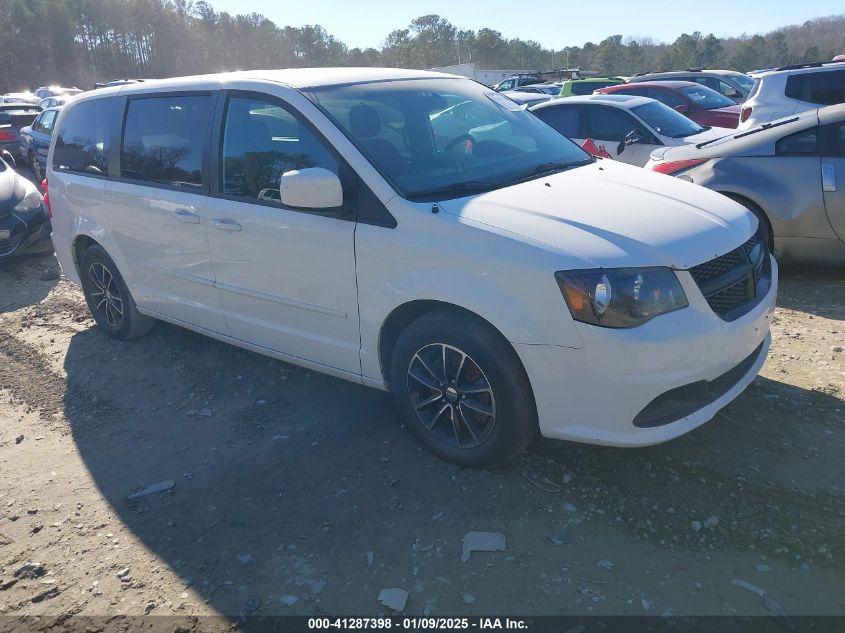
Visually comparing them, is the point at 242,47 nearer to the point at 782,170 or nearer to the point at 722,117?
the point at 722,117

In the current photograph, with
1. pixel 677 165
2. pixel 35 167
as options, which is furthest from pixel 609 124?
pixel 35 167

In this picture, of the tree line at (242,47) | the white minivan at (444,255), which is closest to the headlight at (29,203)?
the white minivan at (444,255)

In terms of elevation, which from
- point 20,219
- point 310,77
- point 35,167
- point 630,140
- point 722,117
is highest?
point 310,77

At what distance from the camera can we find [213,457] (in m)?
3.88

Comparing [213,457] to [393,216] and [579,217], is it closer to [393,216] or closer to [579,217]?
[393,216]

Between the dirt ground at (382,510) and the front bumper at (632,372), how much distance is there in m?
0.37

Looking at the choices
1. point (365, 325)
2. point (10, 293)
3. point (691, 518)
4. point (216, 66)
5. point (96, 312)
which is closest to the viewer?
point (691, 518)

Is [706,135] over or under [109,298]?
over

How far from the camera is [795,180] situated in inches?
227

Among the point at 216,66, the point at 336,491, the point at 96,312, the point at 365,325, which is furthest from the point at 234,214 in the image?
Result: the point at 216,66

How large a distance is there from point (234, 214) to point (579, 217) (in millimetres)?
Result: 1989

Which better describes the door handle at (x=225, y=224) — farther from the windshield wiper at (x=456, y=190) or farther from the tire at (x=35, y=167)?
the tire at (x=35, y=167)

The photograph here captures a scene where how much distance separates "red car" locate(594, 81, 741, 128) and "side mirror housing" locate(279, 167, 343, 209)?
10968 millimetres

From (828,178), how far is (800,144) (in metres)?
0.41
